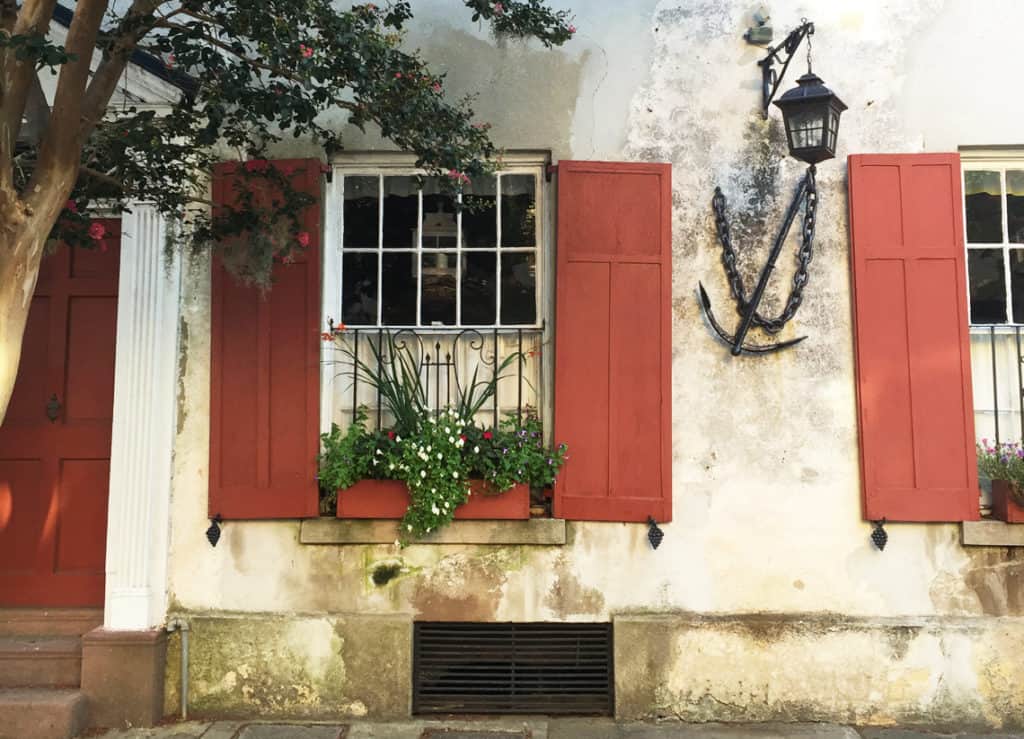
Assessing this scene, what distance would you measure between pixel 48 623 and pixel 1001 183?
20.2 ft

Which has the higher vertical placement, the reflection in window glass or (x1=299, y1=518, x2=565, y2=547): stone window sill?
the reflection in window glass

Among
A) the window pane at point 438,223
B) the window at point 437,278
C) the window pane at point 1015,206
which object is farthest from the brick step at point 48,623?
the window pane at point 1015,206

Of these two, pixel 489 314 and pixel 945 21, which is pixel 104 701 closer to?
pixel 489 314

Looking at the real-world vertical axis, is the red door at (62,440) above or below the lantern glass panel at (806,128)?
below

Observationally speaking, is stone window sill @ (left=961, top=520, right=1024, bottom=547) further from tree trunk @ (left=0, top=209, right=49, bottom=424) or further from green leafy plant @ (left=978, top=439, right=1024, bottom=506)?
tree trunk @ (left=0, top=209, right=49, bottom=424)

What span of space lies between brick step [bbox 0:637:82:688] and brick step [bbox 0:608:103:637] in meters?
0.13

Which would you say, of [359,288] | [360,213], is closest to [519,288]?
[359,288]

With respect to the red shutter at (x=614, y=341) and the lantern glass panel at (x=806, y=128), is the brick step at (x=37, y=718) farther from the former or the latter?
the lantern glass panel at (x=806, y=128)

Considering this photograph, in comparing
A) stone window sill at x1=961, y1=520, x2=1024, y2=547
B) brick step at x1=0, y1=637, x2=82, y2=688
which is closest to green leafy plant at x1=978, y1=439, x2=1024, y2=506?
stone window sill at x1=961, y1=520, x2=1024, y2=547

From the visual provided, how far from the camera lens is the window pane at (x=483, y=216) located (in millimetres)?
5078

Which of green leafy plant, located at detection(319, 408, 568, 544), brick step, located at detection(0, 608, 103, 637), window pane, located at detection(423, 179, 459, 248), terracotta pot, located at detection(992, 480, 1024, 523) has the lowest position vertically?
brick step, located at detection(0, 608, 103, 637)

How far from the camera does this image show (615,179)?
4.83m

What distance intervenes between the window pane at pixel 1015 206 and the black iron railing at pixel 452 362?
2910mm

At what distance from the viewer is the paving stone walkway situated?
4.40 metres
